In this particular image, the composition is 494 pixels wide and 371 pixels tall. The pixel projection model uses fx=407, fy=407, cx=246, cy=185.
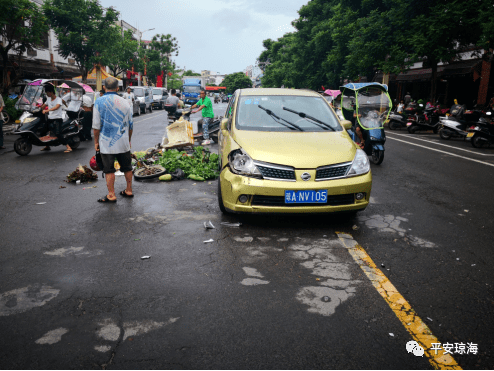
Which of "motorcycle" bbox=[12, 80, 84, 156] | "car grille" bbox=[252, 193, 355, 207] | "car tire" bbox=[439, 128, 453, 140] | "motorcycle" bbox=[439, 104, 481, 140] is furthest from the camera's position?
"car tire" bbox=[439, 128, 453, 140]

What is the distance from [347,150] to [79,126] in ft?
29.8

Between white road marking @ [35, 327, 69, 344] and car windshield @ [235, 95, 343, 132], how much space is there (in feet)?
11.6

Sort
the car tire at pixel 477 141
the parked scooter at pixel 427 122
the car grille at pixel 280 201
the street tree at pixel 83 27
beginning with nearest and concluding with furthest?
1. the car grille at pixel 280 201
2. the car tire at pixel 477 141
3. the parked scooter at pixel 427 122
4. the street tree at pixel 83 27

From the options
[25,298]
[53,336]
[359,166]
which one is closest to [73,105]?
[359,166]

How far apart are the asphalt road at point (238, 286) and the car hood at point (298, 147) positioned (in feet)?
2.73

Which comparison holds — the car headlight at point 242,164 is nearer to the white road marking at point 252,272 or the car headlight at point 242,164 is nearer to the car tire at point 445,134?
the white road marking at point 252,272

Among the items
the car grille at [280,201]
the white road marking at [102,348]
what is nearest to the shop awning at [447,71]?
the car grille at [280,201]

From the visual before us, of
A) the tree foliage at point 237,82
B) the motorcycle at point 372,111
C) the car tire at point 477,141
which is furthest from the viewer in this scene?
the tree foliage at point 237,82

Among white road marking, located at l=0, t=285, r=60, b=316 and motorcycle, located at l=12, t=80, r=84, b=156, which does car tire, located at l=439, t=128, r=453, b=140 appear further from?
white road marking, located at l=0, t=285, r=60, b=316

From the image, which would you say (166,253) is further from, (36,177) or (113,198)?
(36,177)

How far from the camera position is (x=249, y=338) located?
2641mm

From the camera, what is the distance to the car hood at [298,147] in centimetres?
468

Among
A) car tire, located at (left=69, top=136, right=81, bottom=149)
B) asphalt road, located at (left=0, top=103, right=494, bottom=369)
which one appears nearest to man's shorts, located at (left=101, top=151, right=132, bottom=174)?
asphalt road, located at (left=0, top=103, right=494, bottom=369)

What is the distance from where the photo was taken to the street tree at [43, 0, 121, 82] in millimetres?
28516
